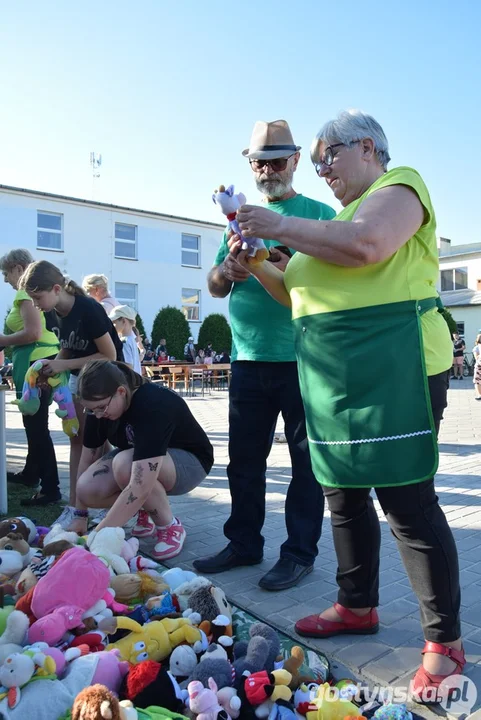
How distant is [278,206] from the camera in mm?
2934

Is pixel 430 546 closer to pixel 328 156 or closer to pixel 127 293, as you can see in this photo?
pixel 328 156

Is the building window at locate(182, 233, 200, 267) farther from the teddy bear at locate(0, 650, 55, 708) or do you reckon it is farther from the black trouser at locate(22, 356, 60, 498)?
the teddy bear at locate(0, 650, 55, 708)

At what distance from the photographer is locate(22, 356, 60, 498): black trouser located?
434 centimetres

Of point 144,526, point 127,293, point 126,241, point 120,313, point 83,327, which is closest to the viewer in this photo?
point 144,526

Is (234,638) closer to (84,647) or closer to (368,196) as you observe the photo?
(84,647)

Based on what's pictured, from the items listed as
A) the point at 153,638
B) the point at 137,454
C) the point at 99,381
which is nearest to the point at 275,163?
the point at 99,381

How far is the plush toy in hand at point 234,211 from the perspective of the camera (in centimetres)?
211

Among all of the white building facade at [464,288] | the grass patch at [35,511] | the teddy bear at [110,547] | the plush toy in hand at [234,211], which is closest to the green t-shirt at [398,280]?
the plush toy in hand at [234,211]

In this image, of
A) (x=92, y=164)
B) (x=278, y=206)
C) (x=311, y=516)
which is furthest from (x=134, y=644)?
(x=92, y=164)

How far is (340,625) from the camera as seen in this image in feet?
7.50

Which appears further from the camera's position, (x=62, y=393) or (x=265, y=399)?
(x=62, y=393)

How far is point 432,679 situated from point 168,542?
170cm

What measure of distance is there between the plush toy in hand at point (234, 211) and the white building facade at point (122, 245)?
803 inches

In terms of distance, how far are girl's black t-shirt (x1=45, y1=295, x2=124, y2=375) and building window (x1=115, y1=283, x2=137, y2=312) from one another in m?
23.3
